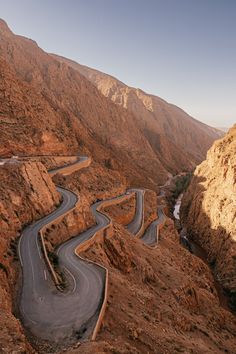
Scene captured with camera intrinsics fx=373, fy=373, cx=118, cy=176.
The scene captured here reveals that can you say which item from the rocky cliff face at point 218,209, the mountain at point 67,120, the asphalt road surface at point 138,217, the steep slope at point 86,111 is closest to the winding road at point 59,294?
the asphalt road surface at point 138,217

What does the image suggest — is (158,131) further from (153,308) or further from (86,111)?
(153,308)

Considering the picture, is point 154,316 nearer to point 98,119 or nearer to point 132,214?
point 132,214

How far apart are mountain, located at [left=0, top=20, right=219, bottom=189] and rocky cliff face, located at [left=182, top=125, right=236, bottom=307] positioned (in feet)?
52.9

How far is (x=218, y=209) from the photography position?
53.8 m

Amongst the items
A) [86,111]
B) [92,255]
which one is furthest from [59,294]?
[86,111]

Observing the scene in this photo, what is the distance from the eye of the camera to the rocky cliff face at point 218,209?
4706 cm

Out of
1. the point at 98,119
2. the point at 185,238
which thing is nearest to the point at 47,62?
the point at 98,119

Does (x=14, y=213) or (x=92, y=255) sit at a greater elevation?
(x=14, y=213)

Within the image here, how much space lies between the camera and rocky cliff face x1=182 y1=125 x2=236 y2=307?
47062 mm

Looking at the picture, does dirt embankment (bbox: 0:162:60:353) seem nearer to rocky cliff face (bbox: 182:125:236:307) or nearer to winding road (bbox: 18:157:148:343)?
winding road (bbox: 18:157:148:343)

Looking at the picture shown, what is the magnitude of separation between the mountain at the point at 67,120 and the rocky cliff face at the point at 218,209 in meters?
16.1

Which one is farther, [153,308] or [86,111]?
[86,111]

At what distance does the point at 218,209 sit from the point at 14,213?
1373 inches

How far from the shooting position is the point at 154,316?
21531mm
